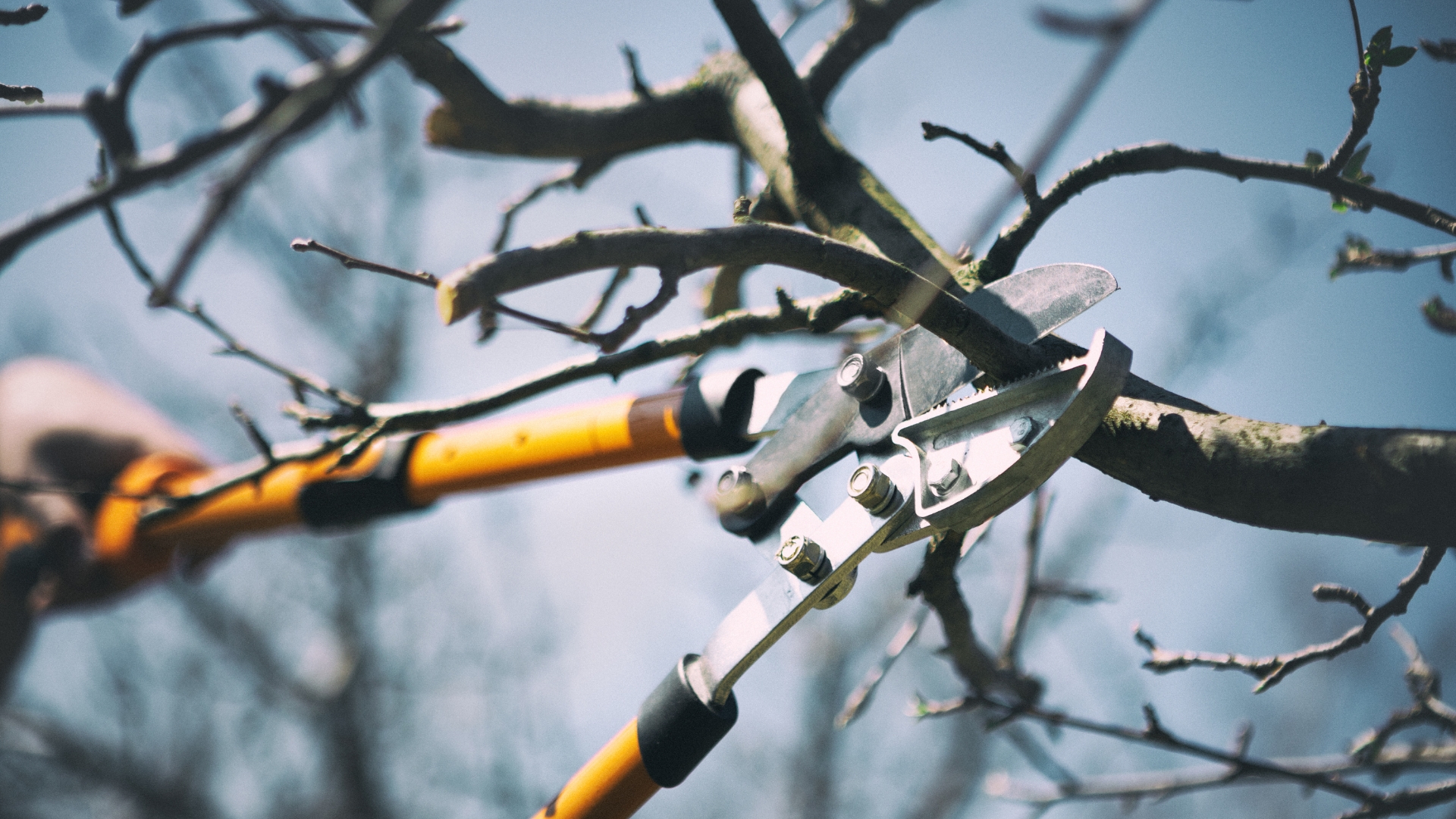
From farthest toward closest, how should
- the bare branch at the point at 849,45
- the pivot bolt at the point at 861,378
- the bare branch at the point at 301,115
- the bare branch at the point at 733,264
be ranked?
1. the bare branch at the point at 849,45
2. the pivot bolt at the point at 861,378
3. the bare branch at the point at 733,264
4. the bare branch at the point at 301,115

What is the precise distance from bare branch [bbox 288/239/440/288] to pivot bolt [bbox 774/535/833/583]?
71 centimetres

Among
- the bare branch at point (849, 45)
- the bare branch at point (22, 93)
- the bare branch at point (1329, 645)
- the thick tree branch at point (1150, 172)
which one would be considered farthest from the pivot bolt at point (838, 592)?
the bare branch at point (22, 93)

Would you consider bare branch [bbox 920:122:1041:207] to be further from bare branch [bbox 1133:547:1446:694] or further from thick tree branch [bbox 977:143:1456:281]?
bare branch [bbox 1133:547:1446:694]

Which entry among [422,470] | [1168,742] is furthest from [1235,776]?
[422,470]

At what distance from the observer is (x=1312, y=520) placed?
106 centimetres

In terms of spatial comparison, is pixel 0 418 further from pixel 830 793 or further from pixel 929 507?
pixel 830 793

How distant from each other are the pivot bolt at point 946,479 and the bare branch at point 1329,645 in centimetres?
61

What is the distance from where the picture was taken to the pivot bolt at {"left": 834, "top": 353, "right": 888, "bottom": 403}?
155 centimetres

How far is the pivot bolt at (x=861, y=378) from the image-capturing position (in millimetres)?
1547

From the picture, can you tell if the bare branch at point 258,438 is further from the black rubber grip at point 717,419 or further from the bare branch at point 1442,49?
the bare branch at point 1442,49

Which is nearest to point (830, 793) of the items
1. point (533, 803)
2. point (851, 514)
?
point (533, 803)

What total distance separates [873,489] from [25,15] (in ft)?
4.60

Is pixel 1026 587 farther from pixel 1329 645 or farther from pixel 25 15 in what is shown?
pixel 25 15

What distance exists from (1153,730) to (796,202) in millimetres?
1315
